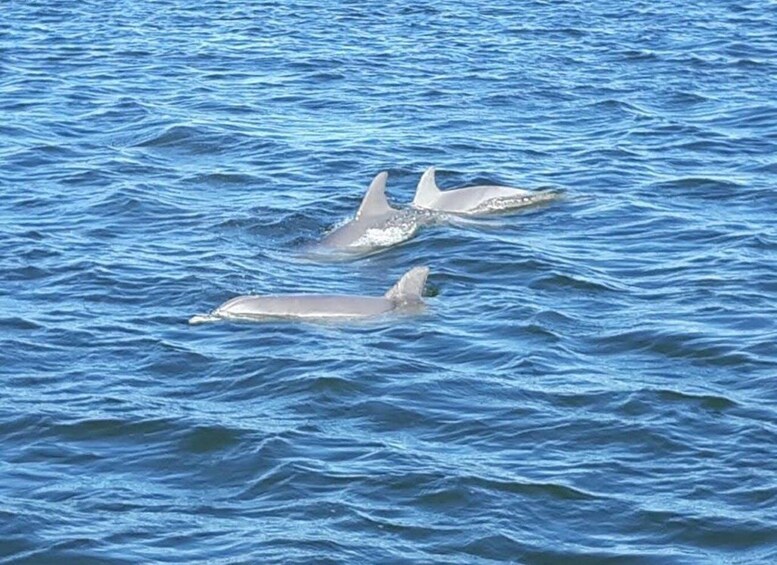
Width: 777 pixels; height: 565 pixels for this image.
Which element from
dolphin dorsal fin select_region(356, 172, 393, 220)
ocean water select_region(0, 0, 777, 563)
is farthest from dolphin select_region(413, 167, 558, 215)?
dolphin dorsal fin select_region(356, 172, 393, 220)

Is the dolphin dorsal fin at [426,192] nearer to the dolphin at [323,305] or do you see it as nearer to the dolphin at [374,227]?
the dolphin at [374,227]

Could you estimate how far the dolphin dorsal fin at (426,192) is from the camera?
64.1 ft

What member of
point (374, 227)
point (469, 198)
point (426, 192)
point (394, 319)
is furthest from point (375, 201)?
point (394, 319)

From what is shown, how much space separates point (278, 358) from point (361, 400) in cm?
113

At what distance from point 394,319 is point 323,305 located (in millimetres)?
638

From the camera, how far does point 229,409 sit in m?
13.8

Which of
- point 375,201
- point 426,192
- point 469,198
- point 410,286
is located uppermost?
point 410,286

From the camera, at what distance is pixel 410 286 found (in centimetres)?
1592

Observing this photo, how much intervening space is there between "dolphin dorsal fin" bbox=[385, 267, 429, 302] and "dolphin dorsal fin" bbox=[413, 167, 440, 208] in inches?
145

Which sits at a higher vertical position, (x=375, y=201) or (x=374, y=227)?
(x=375, y=201)

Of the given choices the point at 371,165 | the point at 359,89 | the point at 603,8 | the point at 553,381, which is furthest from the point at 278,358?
the point at 603,8

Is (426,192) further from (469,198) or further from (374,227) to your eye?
(374,227)

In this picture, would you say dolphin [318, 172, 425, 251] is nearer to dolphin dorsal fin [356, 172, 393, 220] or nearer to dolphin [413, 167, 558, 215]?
dolphin dorsal fin [356, 172, 393, 220]

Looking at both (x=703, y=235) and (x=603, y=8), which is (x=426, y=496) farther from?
(x=603, y=8)
